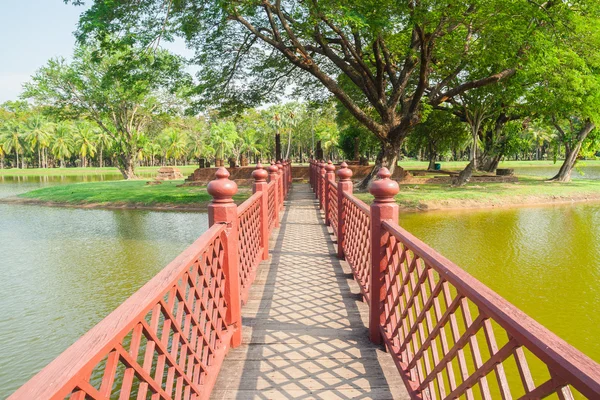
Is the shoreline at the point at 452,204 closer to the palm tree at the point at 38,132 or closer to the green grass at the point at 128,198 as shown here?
the green grass at the point at 128,198

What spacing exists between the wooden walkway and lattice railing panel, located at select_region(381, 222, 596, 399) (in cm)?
26

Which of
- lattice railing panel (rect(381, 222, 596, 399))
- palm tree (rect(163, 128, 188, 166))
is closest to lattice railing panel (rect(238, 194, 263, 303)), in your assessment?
lattice railing panel (rect(381, 222, 596, 399))

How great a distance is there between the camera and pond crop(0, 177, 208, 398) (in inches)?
206

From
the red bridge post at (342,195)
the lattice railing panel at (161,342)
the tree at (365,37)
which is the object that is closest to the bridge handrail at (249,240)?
the lattice railing panel at (161,342)

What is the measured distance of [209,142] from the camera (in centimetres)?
6216

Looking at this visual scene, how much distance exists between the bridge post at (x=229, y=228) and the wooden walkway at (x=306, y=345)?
0.31 m

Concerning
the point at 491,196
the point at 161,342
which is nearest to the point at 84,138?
the point at 491,196

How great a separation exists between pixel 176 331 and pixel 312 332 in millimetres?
1782

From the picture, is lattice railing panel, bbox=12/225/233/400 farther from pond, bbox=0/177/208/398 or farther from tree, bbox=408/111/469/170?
tree, bbox=408/111/469/170

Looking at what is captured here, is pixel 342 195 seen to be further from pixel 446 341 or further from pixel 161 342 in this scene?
pixel 161 342

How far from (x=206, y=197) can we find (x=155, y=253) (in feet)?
27.6

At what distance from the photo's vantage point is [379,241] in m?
3.20

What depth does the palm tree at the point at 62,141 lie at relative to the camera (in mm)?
60500

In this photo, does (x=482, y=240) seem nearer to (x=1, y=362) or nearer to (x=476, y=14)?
(x=476, y=14)
